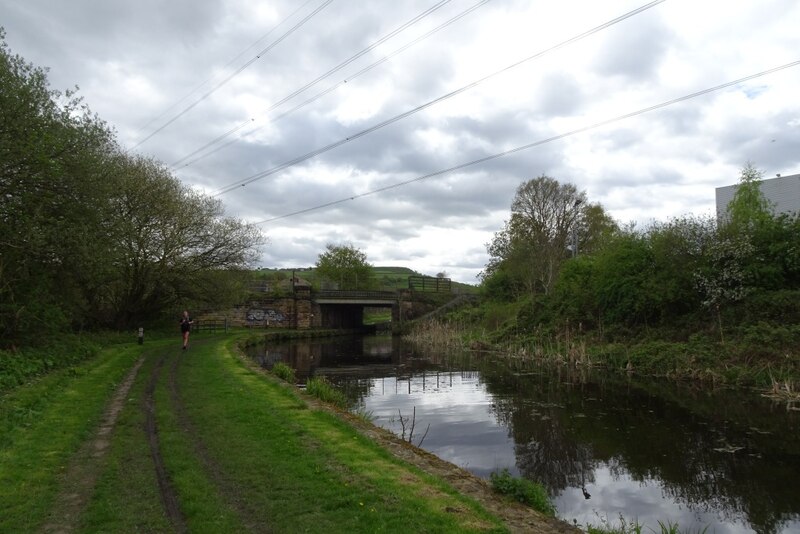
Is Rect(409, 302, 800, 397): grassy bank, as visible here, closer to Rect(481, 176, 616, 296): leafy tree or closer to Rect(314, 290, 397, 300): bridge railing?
Rect(481, 176, 616, 296): leafy tree

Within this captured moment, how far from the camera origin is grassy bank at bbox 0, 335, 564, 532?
600 cm

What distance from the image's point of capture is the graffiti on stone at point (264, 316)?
170 ft

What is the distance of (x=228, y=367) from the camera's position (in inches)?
757

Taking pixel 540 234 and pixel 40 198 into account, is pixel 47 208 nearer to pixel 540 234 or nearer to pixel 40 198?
pixel 40 198

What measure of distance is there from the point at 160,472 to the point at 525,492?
16.7ft

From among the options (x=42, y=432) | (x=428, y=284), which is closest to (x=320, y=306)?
(x=428, y=284)

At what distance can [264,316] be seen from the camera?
5244 cm

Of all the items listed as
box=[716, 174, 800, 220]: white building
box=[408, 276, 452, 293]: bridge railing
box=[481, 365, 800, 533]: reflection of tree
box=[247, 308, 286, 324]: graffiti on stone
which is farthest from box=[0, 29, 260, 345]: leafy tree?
box=[716, 174, 800, 220]: white building

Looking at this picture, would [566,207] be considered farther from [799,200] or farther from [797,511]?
[797,511]

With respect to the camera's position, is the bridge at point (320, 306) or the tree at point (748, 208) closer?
the tree at point (748, 208)

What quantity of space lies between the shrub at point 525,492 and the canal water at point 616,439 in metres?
0.71

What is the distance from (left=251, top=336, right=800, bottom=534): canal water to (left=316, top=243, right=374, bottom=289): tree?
5842 cm

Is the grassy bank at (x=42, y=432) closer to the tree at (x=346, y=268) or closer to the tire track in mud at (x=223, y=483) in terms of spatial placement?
the tire track in mud at (x=223, y=483)

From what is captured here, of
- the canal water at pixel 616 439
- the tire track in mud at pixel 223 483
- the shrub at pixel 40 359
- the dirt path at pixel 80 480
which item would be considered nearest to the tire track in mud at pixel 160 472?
the tire track in mud at pixel 223 483
